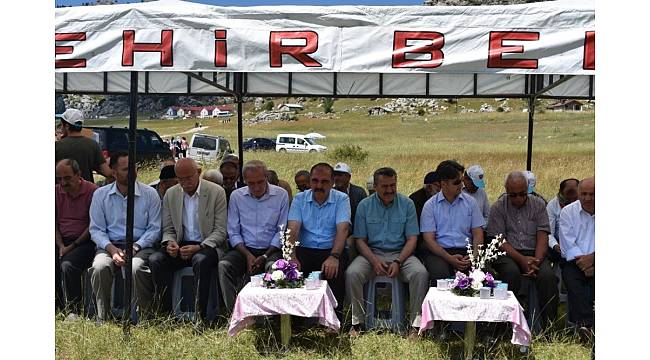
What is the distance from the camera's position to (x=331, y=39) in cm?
487

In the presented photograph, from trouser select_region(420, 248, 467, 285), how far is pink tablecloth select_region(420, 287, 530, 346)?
791mm

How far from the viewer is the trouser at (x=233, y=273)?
5758 millimetres

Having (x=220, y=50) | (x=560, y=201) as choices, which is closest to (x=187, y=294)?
(x=220, y=50)

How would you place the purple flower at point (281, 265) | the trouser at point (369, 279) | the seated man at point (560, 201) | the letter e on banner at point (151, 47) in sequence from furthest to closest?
the seated man at point (560, 201) → the trouser at point (369, 279) → the purple flower at point (281, 265) → the letter e on banner at point (151, 47)

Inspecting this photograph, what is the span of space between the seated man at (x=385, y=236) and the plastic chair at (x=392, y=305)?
58 mm

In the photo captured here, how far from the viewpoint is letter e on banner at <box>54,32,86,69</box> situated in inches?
201

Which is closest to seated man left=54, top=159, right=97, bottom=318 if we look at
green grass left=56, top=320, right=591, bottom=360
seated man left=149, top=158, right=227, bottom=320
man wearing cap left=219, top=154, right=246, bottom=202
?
green grass left=56, top=320, right=591, bottom=360

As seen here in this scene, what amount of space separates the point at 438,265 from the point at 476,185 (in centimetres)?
146

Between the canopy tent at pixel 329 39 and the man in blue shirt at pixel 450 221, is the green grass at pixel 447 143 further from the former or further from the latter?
the canopy tent at pixel 329 39

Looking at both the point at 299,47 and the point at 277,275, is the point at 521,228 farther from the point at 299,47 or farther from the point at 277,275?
the point at 299,47

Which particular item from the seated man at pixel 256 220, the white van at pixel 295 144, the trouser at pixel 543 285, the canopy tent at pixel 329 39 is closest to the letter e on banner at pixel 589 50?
the canopy tent at pixel 329 39

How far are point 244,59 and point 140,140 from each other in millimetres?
18579

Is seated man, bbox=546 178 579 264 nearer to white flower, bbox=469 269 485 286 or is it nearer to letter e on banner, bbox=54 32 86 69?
white flower, bbox=469 269 485 286

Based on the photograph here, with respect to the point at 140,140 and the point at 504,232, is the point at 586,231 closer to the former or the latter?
the point at 504,232
